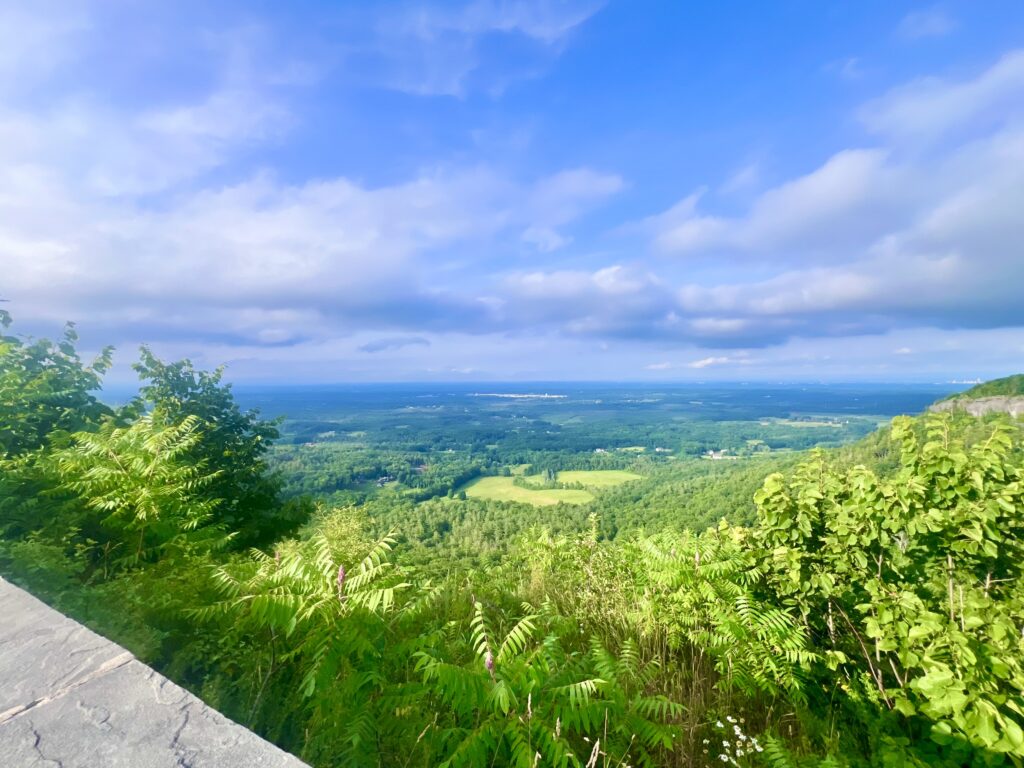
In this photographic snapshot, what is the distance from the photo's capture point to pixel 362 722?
8.03 feet

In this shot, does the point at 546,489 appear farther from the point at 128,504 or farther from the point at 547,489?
the point at 128,504

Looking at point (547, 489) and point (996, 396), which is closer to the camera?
point (996, 396)

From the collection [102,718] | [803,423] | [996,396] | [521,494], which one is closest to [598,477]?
[521,494]

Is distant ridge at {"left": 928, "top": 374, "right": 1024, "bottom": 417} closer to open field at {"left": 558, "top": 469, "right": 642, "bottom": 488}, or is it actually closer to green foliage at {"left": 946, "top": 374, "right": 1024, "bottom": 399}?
green foliage at {"left": 946, "top": 374, "right": 1024, "bottom": 399}

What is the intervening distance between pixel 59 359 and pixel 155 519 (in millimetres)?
6031

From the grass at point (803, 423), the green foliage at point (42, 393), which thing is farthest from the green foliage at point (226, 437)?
the grass at point (803, 423)

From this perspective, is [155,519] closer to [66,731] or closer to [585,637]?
[66,731]

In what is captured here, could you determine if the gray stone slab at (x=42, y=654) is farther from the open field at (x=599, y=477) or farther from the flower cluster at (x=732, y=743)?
the open field at (x=599, y=477)

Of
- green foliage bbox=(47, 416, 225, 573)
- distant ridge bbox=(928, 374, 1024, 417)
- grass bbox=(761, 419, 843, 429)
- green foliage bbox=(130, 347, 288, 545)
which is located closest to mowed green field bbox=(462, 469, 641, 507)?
distant ridge bbox=(928, 374, 1024, 417)

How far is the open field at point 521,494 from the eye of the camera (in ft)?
223

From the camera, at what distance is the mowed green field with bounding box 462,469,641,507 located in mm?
69312

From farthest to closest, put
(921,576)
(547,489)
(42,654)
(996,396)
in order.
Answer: (547,489)
(996,396)
(921,576)
(42,654)

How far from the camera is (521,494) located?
74.1 meters

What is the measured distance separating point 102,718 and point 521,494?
245ft
